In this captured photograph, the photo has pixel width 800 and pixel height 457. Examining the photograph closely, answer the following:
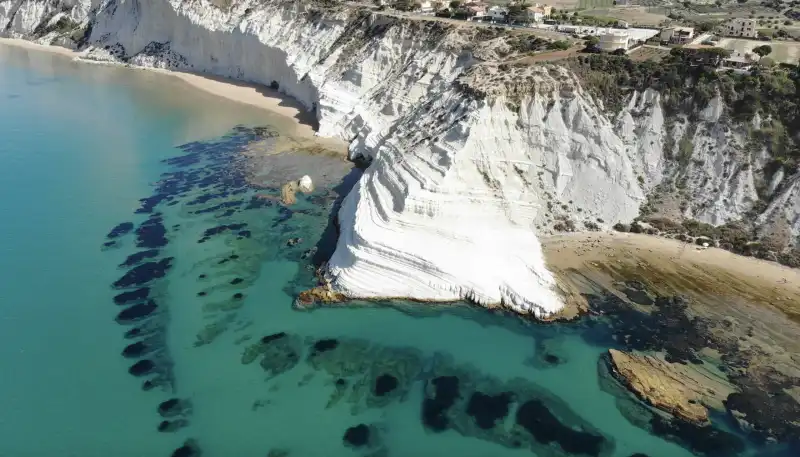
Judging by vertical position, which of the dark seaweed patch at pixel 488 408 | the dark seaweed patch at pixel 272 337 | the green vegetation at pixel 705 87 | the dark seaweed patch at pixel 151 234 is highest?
the green vegetation at pixel 705 87

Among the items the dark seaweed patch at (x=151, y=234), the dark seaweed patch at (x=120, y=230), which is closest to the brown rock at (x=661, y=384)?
the dark seaweed patch at (x=151, y=234)

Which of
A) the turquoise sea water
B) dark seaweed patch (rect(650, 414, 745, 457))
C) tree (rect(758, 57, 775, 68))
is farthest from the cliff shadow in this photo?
tree (rect(758, 57, 775, 68))

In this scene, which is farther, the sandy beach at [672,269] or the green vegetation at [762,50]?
the green vegetation at [762,50]

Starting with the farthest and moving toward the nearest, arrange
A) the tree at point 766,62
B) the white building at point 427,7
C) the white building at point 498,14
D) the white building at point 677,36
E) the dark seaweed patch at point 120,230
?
1. the white building at point 427,7
2. the white building at point 498,14
3. the white building at point 677,36
4. the tree at point 766,62
5. the dark seaweed patch at point 120,230

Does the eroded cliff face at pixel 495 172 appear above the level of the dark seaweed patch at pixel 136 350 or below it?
above

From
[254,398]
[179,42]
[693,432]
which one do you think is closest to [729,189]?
[693,432]

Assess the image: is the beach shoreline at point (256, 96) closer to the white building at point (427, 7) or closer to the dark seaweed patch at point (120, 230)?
the white building at point (427, 7)
